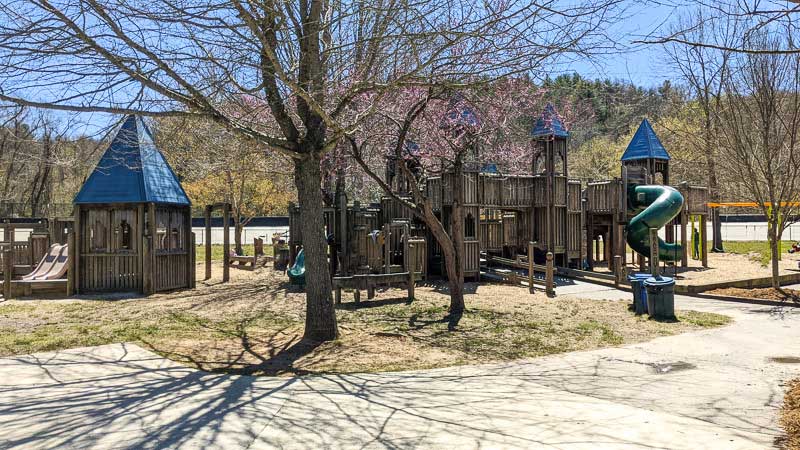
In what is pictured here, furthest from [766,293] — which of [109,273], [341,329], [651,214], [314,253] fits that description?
[109,273]

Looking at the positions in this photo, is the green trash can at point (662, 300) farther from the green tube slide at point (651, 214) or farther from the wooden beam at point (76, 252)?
the wooden beam at point (76, 252)

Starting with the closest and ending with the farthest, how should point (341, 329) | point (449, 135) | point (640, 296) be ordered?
point (341, 329) < point (640, 296) < point (449, 135)

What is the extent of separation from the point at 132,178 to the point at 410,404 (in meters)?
12.6

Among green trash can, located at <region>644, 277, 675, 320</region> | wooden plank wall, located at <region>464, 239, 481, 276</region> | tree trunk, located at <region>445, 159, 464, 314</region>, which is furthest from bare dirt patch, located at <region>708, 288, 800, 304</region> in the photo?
tree trunk, located at <region>445, 159, 464, 314</region>

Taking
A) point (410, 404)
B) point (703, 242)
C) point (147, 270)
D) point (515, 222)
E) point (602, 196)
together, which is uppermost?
point (602, 196)

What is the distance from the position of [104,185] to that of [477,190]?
10739 mm

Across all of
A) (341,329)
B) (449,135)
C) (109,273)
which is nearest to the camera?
(341,329)

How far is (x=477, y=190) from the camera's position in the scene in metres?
18.7

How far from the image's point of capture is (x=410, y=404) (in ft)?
19.5

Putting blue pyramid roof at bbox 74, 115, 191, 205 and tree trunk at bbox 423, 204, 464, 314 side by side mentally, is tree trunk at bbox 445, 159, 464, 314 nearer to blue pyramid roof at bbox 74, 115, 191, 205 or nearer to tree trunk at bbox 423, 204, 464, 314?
tree trunk at bbox 423, 204, 464, 314

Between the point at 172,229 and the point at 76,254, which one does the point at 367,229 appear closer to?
the point at 172,229

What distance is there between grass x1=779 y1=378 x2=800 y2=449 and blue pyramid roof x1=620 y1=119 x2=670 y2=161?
57.5ft

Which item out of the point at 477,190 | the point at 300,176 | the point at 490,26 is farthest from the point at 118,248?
the point at 490,26

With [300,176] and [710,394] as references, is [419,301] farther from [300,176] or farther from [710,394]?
[710,394]
